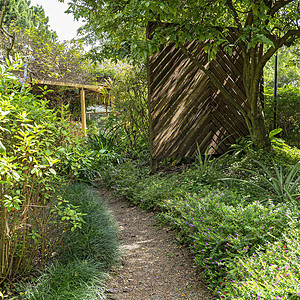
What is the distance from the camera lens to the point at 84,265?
A: 2.28 m

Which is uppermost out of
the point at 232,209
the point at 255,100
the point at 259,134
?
the point at 255,100

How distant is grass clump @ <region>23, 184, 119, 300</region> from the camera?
6.50 feet

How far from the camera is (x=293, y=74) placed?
15211 mm

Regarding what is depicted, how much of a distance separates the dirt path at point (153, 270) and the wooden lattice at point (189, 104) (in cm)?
213

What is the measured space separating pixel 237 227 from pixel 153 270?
2.71ft

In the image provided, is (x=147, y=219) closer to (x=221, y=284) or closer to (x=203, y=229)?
(x=203, y=229)

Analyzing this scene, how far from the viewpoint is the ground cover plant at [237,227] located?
69.6 inches

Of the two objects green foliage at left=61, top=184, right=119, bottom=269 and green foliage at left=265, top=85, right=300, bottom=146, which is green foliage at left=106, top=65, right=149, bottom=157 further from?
green foliage at left=61, top=184, right=119, bottom=269

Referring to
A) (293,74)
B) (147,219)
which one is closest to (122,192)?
(147,219)

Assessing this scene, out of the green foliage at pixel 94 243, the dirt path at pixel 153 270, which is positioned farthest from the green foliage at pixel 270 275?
the green foliage at pixel 94 243

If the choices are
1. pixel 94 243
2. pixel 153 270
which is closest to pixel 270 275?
pixel 153 270

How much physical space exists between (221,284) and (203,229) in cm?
55

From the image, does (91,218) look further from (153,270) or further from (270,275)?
(270,275)

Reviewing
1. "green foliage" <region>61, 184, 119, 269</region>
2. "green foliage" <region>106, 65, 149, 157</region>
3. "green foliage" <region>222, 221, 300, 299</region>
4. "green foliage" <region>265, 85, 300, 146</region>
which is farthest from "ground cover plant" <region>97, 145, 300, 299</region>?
"green foliage" <region>106, 65, 149, 157</region>
